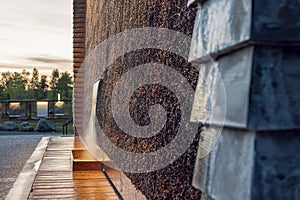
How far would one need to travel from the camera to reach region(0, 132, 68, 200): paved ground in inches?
226

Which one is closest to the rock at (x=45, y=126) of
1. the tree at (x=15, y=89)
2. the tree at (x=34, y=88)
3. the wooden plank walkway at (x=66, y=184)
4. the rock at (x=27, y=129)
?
the rock at (x=27, y=129)

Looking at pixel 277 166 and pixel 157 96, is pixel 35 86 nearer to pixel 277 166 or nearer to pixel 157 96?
pixel 157 96

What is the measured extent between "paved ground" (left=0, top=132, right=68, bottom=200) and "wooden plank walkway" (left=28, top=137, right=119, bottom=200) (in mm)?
688

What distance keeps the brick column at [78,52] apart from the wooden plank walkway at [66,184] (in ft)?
6.81

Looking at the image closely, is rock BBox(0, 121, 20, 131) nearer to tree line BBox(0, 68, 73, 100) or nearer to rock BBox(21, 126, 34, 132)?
rock BBox(21, 126, 34, 132)

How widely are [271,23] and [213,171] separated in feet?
0.73

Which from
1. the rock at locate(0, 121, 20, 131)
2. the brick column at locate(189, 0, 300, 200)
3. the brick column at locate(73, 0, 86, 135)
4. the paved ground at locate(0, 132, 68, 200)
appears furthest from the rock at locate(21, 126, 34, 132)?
the brick column at locate(189, 0, 300, 200)

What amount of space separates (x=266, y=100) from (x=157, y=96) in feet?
4.75

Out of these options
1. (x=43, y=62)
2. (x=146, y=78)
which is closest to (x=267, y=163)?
(x=146, y=78)

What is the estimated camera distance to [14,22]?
1298 centimetres

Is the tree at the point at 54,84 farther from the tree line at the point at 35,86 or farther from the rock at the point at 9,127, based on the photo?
the rock at the point at 9,127

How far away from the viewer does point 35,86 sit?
2528cm

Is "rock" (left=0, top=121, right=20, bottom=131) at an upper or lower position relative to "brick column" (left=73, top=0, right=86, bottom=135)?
lower

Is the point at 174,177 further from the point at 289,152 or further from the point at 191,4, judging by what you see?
the point at 289,152
